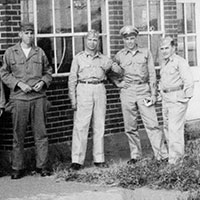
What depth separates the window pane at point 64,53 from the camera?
10938mm

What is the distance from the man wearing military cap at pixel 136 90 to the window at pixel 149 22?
1672mm

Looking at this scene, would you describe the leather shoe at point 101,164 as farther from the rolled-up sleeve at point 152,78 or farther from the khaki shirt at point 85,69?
the rolled-up sleeve at point 152,78

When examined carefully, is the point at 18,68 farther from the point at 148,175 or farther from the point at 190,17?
the point at 190,17

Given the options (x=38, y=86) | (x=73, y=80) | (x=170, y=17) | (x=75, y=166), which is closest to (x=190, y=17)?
(x=170, y=17)

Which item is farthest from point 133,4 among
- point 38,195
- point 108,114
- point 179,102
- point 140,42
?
point 38,195

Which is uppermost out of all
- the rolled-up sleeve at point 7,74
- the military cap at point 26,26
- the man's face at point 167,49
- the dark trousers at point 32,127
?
the military cap at point 26,26

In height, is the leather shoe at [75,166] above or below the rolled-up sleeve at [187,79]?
below

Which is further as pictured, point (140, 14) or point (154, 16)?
point (154, 16)

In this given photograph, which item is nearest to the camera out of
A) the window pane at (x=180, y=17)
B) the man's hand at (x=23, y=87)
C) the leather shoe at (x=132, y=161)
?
the man's hand at (x=23, y=87)

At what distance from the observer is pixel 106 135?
11.6 metres

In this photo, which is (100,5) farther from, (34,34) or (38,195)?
(38,195)

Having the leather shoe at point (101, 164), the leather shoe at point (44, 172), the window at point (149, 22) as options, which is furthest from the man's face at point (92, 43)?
the window at point (149, 22)

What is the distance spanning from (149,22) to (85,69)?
101 inches

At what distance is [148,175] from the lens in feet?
29.9
